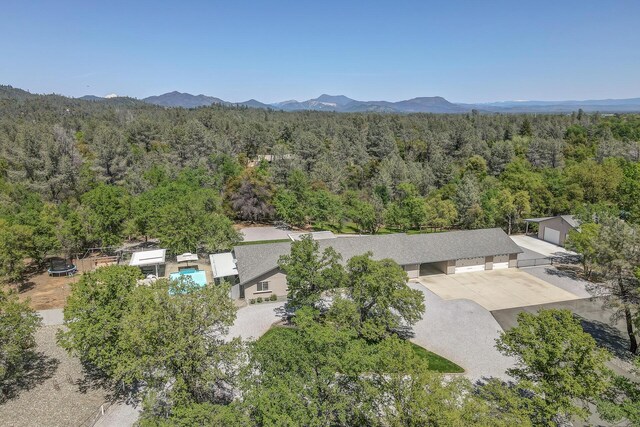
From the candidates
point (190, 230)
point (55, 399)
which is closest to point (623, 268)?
point (55, 399)

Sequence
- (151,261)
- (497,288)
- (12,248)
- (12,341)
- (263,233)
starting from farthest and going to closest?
(263,233), (151,261), (497,288), (12,248), (12,341)

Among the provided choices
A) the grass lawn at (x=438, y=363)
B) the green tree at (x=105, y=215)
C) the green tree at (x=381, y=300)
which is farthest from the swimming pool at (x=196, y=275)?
the grass lawn at (x=438, y=363)

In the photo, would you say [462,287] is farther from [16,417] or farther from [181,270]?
[16,417]

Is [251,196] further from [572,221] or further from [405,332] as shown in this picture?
[572,221]

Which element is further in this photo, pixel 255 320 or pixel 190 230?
pixel 190 230

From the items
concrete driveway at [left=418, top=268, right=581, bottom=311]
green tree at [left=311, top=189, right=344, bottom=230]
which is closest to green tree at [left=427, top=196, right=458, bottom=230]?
green tree at [left=311, top=189, right=344, bottom=230]

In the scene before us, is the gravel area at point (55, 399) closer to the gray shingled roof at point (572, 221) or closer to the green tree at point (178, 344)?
the green tree at point (178, 344)
